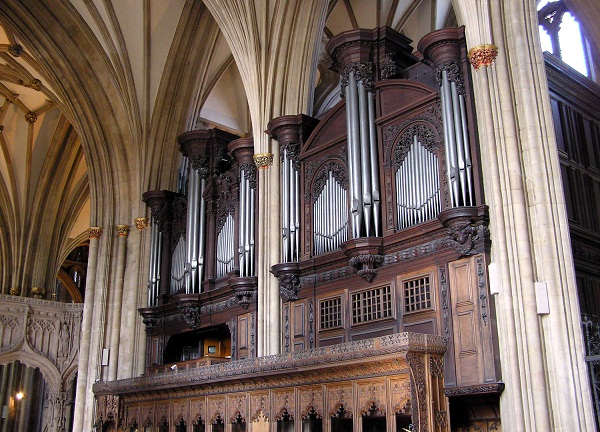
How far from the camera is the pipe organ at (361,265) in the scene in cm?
1114

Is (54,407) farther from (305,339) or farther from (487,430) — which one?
(487,430)

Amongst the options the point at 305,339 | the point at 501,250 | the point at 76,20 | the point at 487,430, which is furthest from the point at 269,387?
the point at 76,20

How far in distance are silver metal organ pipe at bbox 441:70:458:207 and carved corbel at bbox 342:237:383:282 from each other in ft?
5.71

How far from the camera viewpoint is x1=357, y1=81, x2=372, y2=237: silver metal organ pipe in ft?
42.7

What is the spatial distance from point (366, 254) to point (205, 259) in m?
5.86

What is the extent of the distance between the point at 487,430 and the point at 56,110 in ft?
70.7

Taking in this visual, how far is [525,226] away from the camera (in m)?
10.7

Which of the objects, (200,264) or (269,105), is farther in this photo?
(200,264)

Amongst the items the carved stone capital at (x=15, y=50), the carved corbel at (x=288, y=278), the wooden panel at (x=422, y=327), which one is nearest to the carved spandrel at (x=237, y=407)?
the carved corbel at (x=288, y=278)

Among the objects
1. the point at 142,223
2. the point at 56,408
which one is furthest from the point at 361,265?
the point at 56,408

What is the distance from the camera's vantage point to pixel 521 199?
1083cm

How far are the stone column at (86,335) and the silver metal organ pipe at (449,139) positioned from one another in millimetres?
12135

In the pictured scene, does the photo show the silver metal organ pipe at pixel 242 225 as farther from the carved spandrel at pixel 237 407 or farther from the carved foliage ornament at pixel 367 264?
the carved foliage ornament at pixel 367 264

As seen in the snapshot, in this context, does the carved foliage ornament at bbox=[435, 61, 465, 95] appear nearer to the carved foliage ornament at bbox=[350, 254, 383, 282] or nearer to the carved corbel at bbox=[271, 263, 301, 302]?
the carved foliage ornament at bbox=[350, 254, 383, 282]
